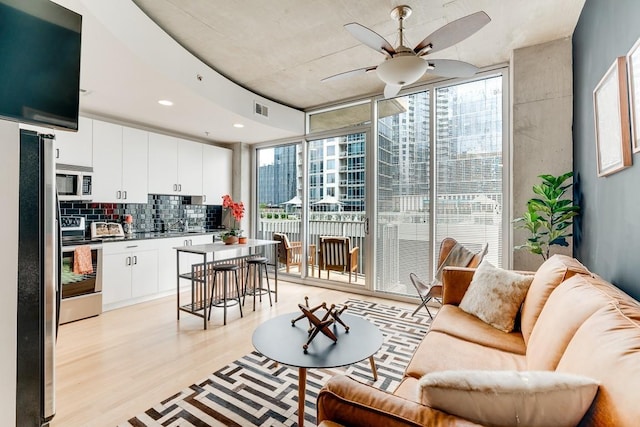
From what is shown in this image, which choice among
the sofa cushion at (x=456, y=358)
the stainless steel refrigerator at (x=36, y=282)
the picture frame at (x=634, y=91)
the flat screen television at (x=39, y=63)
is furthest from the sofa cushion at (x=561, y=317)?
the flat screen television at (x=39, y=63)

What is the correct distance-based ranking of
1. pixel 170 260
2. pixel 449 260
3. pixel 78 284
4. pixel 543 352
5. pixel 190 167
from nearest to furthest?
pixel 543 352 < pixel 449 260 < pixel 78 284 < pixel 170 260 < pixel 190 167

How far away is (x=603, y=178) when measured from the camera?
85.6 inches

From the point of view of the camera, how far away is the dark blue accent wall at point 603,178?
170 cm

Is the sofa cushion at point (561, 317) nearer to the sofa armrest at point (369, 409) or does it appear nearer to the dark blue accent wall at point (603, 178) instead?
the dark blue accent wall at point (603, 178)

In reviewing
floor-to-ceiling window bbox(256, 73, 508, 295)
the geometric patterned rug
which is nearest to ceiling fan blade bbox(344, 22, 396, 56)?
floor-to-ceiling window bbox(256, 73, 508, 295)

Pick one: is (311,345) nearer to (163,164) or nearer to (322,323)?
(322,323)

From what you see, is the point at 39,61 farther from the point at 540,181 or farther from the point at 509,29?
the point at 540,181

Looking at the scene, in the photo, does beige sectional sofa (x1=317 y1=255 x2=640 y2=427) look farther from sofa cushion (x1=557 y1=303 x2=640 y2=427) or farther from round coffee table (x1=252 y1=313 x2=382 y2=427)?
round coffee table (x1=252 y1=313 x2=382 y2=427)

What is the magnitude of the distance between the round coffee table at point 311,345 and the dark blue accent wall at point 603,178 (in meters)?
1.49

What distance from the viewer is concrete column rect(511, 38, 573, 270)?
3094 millimetres

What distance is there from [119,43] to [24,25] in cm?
113

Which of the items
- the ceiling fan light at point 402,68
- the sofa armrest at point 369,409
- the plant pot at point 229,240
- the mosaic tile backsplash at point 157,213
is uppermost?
the ceiling fan light at point 402,68

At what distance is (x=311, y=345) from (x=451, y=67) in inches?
90.2

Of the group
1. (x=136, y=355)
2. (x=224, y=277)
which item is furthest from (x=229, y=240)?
(x=136, y=355)
